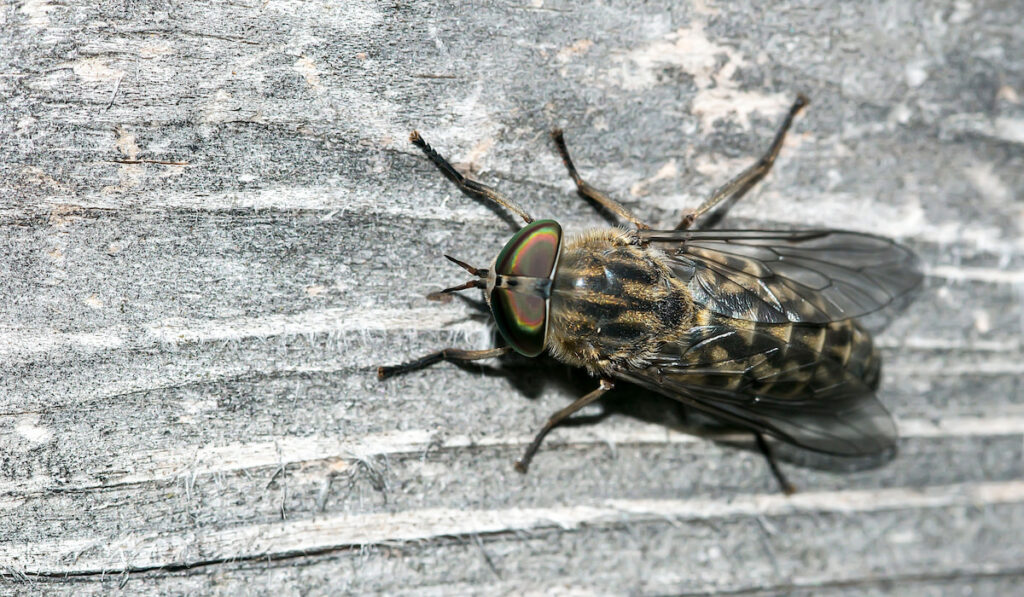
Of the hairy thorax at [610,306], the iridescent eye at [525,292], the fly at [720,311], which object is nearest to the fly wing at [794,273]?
the fly at [720,311]

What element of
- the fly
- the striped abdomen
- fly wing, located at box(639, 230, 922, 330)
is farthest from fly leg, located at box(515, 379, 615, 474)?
fly wing, located at box(639, 230, 922, 330)

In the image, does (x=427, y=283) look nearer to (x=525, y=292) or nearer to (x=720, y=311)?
(x=525, y=292)

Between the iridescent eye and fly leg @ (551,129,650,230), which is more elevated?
fly leg @ (551,129,650,230)

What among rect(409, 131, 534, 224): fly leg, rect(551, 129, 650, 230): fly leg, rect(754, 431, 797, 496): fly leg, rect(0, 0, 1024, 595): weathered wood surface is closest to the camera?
rect(0, 0, 1024, 595): weathered wood surface

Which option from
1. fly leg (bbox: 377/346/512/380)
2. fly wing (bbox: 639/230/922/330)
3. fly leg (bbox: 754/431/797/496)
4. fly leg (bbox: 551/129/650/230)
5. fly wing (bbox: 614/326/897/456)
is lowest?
fly leg (bbox: 754/431/797/496)

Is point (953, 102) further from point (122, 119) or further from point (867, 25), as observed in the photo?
point (122, 119)

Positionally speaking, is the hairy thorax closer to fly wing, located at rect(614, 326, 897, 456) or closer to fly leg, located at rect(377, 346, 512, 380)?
fly wing, located at rect(614, 326, 897, 456)

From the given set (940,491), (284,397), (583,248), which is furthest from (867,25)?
(284,397)

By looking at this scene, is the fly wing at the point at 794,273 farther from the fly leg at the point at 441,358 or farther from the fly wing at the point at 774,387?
the fly leg at the point at 441,358
